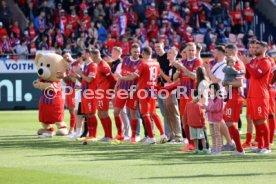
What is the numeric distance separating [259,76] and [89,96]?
15.4 feet

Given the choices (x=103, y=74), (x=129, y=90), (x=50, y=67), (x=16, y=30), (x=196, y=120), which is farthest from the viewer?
(x=16, y=30)

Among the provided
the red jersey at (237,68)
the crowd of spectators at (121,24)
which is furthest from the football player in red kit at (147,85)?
the crowd of spectators at (121,24)

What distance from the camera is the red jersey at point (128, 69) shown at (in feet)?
66.6

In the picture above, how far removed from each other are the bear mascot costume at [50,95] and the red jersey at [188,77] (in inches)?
168

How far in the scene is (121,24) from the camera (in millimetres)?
38219

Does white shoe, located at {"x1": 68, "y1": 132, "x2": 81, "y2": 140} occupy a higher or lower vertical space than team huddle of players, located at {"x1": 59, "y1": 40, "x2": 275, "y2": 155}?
lower

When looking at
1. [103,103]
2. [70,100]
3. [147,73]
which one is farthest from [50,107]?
[147,73]

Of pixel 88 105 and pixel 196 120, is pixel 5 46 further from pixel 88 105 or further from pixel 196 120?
pixel 196 120

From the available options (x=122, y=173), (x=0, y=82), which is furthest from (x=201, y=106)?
(x=0, y=82)

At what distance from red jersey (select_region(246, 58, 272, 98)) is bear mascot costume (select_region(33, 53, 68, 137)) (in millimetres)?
6251

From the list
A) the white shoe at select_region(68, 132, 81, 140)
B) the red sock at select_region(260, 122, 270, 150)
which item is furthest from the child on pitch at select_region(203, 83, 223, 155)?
the white shoe at select_region(68, 132, 81, 140)

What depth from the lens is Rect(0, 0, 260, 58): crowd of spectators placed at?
35487 millimetres

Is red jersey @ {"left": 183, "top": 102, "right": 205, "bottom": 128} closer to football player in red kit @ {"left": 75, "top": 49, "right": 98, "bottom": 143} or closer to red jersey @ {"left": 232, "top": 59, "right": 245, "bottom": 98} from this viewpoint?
red jersey @ {"left": 232, "top": 59, "right": 245, "bottom": 98}

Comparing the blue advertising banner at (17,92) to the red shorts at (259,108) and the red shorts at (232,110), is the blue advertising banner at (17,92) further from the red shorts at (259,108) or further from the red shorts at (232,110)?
the red shorts at (259,108)
